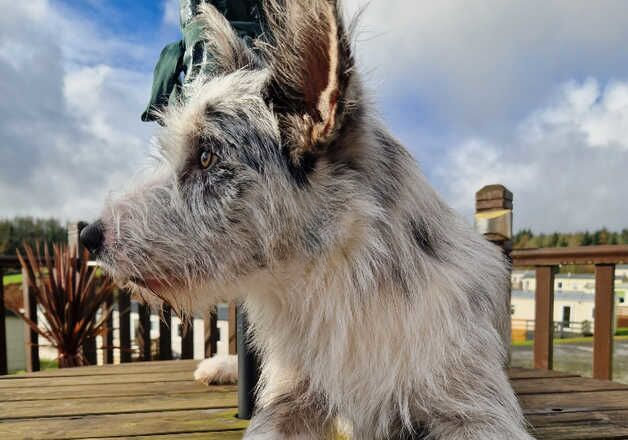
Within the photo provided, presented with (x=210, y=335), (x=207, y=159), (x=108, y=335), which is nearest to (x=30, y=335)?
(x=108, y=335)

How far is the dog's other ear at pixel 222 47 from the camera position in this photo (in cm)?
116

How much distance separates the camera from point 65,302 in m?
3.56

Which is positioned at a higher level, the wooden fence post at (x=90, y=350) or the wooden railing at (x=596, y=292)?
the wooden railing at (x=596, y=292)

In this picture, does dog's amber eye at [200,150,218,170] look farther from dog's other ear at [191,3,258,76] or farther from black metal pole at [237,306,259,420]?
black metal pole at [237,306,259,420]

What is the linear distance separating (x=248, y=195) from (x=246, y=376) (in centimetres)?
70

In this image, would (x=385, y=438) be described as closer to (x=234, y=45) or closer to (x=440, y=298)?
(x=440, y=298)

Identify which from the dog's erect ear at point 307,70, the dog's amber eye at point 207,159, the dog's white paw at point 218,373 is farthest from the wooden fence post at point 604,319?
the dog's amber eye at point 207,159

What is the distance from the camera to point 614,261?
250cm

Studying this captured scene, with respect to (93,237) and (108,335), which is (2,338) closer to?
(108,335)

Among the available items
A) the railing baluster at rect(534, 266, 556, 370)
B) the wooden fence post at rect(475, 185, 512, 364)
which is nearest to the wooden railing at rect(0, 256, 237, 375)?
the wooden fence post at rect(475, 185, 512, 364)

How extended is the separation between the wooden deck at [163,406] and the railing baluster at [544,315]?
90cm

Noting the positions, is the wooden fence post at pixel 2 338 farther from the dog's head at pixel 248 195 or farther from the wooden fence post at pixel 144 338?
the dog's head at pixel 248 195

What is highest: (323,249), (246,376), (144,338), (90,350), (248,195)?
(248,195)

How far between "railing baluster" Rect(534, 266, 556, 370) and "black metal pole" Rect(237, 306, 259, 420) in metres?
2.19
